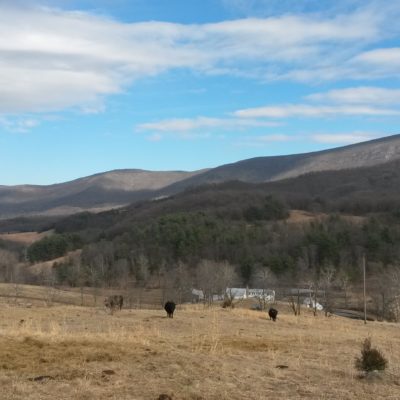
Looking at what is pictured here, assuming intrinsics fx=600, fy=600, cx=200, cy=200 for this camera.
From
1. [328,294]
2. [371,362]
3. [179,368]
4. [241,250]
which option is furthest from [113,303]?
[241,250]

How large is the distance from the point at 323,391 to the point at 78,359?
543 cm

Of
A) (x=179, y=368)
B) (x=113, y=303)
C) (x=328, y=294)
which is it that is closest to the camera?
(x=179, y=368)

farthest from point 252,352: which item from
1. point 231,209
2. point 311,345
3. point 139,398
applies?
point 231,209

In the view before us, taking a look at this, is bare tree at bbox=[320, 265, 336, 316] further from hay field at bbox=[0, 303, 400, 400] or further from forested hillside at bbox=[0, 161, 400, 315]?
hay field at bbox=[0, 303, 400, 400]

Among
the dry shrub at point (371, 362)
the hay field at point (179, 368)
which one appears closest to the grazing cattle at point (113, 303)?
the hay field at point (179, 368)

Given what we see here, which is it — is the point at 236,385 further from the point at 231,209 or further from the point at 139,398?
the point at 231,209

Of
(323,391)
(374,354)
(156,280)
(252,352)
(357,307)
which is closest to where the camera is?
(323,391)

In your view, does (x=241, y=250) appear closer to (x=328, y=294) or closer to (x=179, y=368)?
(x=328, y=294)

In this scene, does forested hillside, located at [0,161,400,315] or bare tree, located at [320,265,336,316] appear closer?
bare tree, located at [320,265,336,316]

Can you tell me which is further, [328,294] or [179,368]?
[328,294]

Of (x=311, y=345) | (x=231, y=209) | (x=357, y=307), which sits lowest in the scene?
(x=357, y=307)

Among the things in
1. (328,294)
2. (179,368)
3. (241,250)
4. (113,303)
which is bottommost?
(328,294)

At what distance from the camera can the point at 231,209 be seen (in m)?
191

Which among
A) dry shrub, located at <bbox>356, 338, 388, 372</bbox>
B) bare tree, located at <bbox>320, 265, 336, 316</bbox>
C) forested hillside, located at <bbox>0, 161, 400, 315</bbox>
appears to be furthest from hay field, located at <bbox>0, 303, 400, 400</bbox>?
forested hillside, located at <bbox>0, 161, 400, 315</bbox>
